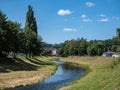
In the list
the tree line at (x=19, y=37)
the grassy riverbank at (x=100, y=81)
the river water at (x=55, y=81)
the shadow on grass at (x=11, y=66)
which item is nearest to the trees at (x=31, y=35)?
the tree line at (x=19, y=37)

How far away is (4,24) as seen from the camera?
78.7 meters

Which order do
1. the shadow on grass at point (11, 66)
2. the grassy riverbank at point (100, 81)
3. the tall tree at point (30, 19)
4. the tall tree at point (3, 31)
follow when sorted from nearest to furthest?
the grassy riverbank at point (100, 81), the shadow on grass at point (11, 66), the tall tree at point (3, 31), the tall tree at point (30, 19)

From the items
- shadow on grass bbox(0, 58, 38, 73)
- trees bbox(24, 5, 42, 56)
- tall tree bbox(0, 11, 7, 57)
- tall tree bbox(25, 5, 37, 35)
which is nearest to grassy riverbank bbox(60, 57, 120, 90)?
shadow on grass bbox(0, 58, 38, 73)

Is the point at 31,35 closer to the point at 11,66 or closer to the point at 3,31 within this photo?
the point at 3,31

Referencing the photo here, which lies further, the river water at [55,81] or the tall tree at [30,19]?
the tall tree at [30,19]

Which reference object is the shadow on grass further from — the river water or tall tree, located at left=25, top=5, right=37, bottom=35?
tall tree, located at left=25, top=5, right=37, bottom=35

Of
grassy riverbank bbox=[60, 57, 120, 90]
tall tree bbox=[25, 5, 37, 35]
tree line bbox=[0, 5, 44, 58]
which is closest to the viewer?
grassy riverbank bbox=[60, 57, 120, 90]

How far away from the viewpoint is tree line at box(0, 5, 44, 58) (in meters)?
77.9

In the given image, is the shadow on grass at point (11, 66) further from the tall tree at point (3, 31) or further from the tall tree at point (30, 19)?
the tall tree at point (30, 19)

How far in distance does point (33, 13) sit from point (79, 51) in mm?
71191

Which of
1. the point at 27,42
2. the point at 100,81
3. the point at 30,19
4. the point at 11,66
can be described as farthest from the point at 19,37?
the point at 100,81

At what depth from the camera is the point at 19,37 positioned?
314ft

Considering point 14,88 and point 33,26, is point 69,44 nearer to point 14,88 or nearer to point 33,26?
point 33,26

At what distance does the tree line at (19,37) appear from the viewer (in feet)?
255
